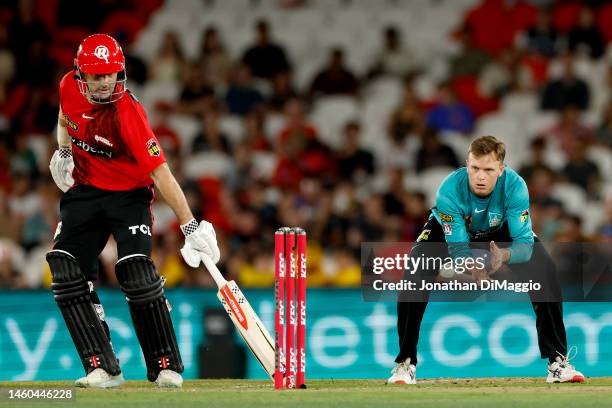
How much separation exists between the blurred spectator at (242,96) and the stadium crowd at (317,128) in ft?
0.06

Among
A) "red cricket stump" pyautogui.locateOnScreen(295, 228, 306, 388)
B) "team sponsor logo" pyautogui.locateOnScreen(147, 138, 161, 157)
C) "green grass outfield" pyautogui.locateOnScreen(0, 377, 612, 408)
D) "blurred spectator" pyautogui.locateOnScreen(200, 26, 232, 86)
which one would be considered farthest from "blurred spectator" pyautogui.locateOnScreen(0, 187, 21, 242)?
"red cricket stump" pyautogui.locateOnScreen(295, 228, 306, 388)

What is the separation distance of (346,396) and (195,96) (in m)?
8.79

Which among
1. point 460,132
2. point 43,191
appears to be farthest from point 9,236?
point 460,132

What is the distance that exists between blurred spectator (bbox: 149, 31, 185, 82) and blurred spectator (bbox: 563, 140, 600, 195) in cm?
487

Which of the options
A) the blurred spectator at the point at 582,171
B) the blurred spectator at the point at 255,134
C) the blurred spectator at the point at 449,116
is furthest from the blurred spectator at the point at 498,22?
the blurred spectator at the point at 255,134

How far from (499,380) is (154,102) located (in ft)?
25.6

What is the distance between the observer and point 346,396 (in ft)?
24.3

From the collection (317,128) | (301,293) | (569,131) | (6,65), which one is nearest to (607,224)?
(569,131)

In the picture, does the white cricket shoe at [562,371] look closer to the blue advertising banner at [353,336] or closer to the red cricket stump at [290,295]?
the red cricket stump at [290,295]

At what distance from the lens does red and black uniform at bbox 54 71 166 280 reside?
310 inches

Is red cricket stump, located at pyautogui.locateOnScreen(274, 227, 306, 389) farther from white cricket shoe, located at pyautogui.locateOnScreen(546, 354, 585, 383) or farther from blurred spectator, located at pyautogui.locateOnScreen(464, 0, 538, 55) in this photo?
blurred spectator, located at pyautogui.locateOnScreen(464, 0, 538, 55)

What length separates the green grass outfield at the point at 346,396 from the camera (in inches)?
275

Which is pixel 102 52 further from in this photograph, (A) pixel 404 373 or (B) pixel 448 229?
(A) pixel 404 373

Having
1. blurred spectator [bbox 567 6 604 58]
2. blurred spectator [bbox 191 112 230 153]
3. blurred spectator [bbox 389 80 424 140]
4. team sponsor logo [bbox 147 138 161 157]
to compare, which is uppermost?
blurred spectator [bbox 567 6 604 58]
